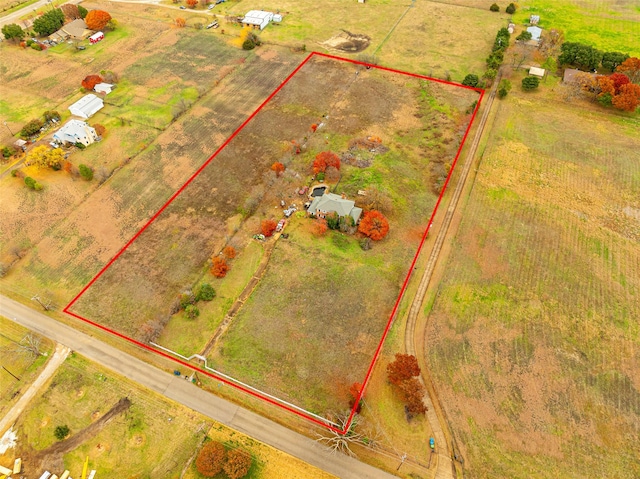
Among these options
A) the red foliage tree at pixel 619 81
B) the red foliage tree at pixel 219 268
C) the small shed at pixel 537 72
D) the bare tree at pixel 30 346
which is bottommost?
the bare tree at pixel 30 346

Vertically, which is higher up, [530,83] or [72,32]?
[530,83]

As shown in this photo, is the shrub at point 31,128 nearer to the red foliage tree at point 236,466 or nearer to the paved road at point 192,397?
the paved road at point 192,397

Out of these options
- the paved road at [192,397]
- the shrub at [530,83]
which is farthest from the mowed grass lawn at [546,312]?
the shrub at [530,83]

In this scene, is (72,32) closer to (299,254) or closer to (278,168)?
(278,168)

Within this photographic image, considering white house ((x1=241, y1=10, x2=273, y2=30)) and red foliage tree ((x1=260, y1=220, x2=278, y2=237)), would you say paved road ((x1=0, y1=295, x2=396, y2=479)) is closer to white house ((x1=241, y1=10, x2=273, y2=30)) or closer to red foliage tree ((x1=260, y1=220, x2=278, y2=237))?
red foliage tree ((x1=260, y1=220, x2=278, y2=237))

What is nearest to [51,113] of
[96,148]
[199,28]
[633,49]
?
[96,148]

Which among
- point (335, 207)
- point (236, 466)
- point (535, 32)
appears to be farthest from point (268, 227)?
point (535, 32)
